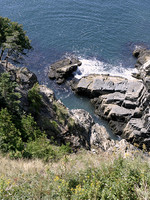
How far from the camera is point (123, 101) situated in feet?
120

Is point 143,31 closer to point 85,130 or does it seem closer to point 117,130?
point 117,130

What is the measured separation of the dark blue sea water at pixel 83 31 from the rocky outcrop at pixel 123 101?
2860 millimetres

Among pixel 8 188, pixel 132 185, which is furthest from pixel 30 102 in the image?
pixel 132 185

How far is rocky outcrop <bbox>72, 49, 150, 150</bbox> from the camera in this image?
1278 inches

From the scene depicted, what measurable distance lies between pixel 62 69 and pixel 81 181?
3497cm

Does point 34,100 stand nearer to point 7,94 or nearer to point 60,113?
point 7,94

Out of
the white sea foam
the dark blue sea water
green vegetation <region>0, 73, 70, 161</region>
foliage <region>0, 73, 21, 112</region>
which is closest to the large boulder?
the dark blue sea water

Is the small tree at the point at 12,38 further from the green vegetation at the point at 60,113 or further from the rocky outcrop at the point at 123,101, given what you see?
the rocky outcrop at the point at 123,101

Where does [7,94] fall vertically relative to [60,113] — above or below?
above

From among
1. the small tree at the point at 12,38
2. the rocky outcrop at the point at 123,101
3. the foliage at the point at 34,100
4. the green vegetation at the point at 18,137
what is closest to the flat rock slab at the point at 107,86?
the rocky outcrop at the point at 123,101

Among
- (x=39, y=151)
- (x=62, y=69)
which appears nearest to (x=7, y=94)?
(x=39, y=151)

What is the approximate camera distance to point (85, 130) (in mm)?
29281

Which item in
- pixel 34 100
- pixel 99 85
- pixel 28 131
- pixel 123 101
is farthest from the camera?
pixel 99 85

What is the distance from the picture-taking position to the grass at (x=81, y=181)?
30.3 feet
